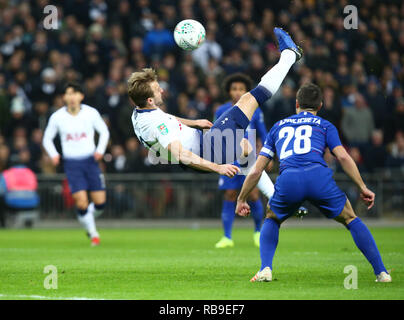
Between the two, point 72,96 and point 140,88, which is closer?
point 140,88

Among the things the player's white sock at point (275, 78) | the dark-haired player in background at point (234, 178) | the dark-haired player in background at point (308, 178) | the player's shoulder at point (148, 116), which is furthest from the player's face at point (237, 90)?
the dark-haired player in background at point (308, 178)

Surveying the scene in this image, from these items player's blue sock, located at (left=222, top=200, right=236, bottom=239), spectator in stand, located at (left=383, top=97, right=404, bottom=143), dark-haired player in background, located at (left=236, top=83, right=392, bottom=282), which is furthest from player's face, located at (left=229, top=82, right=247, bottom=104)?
spectator in stand, located at (left=383, top=97, right=404, bottom=143)

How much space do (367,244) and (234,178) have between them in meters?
5.91

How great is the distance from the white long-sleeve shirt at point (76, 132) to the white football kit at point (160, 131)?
5.23m

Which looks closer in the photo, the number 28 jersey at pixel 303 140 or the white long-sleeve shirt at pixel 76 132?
the number 28 jersey at pixel 303 140

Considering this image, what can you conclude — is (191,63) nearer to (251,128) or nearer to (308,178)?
(251,128)

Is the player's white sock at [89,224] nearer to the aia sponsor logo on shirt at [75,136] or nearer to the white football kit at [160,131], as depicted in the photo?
the aia sponsor logo on shirt at [75,136]

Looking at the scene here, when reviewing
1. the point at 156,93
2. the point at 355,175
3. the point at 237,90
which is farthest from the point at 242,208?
the point at 237,90

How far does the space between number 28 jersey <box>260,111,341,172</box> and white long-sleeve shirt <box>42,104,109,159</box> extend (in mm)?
6817

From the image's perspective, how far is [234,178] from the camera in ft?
46.3

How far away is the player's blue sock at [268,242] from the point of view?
8617 millimetres

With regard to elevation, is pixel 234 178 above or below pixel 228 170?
below
